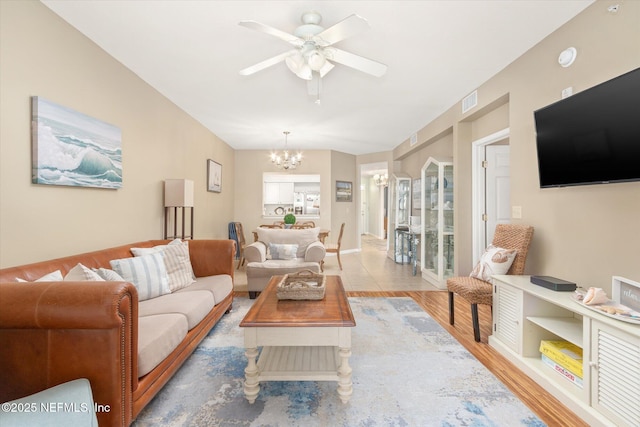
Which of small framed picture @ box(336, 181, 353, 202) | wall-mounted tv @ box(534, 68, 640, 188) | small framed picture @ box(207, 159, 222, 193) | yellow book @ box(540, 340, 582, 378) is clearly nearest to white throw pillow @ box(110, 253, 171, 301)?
yellow book @ box(540, 340, 582, 378)

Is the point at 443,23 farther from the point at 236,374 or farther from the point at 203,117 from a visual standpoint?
the point at 203,117

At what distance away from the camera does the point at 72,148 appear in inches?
91.5

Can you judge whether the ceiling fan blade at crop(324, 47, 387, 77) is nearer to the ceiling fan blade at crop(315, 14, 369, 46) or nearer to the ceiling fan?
the ceiling fan

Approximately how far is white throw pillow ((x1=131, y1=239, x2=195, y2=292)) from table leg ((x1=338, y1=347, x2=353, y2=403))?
1.70m

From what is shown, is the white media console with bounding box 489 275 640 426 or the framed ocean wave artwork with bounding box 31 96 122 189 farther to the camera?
the framed ocean wave artwork with bounding box 31 96 122 189

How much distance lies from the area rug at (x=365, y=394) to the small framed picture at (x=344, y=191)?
5.38 meters

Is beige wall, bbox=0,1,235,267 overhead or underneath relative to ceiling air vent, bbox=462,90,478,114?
underneath

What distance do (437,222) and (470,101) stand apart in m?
1.89

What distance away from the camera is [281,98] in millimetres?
3990

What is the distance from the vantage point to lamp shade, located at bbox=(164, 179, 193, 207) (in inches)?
144

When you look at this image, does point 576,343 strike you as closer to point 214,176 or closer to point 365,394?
point 365,394

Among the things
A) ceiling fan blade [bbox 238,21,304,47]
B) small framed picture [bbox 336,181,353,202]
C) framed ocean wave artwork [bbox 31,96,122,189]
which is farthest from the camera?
small framed picture [bbox 336,181,353,202]

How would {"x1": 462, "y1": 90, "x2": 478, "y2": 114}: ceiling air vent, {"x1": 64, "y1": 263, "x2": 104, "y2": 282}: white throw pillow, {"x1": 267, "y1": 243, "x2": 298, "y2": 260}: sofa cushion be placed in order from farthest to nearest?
{"x1": 267, "y1": 243, "x2": 298, "y2": 260}: sofa cushion → {"x1": 462, "y1": 90, "x2": 478, "y2": 114}: ceiling air vent → {"x1": 64, "y1": 263, "x2": 104, "y2": 282}: white throw pillow

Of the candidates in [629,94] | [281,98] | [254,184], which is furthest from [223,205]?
[629,94]
